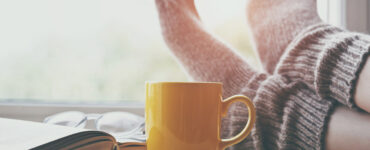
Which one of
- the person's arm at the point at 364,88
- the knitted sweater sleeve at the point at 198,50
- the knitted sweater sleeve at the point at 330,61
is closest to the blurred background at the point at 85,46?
the knitted sweater sleeve at the point at 198,50

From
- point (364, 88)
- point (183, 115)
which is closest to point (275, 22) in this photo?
point (364, 88)

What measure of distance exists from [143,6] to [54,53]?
282 mm

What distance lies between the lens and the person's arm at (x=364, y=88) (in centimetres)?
39

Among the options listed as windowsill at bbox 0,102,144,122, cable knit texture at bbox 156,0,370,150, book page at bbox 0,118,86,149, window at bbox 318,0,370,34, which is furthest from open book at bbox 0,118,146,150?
window at bbox 318,0,370,34

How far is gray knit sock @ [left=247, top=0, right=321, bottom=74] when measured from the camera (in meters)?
0.66

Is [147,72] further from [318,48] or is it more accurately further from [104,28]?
[318,48]

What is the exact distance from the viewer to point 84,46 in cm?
83

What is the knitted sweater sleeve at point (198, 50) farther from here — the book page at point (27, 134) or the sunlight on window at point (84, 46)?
the book page at point (27, 134)

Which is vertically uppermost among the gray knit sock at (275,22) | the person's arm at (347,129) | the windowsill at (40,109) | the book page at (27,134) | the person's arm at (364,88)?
the gray knit sock at (275,22)

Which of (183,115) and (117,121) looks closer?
(183,115)

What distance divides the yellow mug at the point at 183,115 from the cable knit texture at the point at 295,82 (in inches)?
7.0

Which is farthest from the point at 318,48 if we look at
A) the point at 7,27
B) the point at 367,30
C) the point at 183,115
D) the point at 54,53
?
the point at 7,27

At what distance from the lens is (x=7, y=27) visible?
81 cm

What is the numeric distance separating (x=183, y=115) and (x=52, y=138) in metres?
0.14
